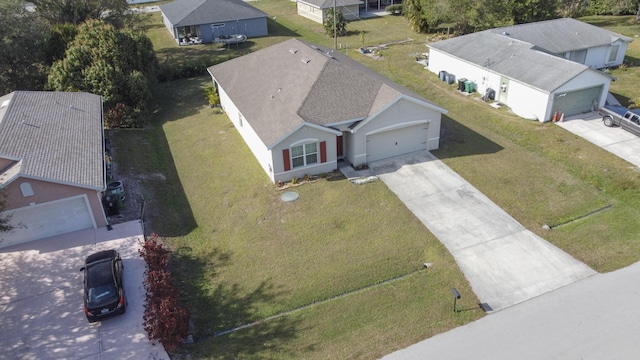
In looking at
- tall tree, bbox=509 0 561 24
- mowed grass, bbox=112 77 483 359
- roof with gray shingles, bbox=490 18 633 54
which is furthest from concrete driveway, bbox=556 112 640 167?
tall tree, bbox=509 0 561 24

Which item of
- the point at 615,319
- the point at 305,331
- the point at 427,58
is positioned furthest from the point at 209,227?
the point at 427,58

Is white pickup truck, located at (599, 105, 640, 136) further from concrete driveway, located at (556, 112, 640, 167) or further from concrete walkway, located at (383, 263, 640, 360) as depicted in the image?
concrete walkway, located at (383, 263, 640, 360)

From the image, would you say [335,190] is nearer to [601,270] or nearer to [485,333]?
[485,333]

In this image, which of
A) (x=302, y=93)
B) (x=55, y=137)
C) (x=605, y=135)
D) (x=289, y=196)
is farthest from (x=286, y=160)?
(x=605, y=135)

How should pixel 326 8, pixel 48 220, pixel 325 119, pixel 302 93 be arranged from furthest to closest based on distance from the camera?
pixel 326 8 → pixel 302 93 → pixel 325 119 → pixel 48 220

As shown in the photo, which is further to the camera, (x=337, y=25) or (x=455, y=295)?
(x=337, y=25)

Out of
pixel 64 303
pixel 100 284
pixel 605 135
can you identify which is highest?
pixel 100 284

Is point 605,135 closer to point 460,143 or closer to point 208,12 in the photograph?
point 460,143
